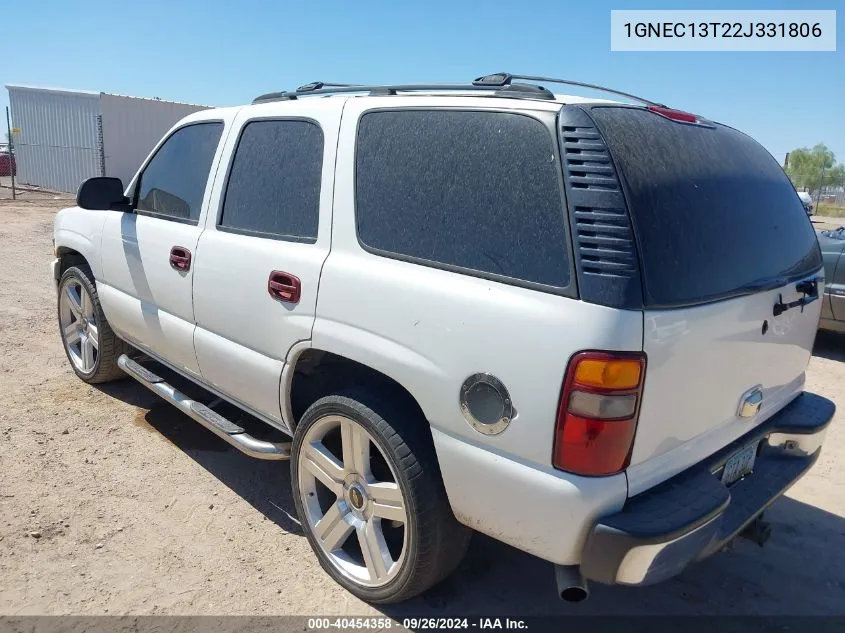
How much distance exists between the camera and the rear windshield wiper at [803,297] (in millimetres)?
2488

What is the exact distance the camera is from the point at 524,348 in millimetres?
2023

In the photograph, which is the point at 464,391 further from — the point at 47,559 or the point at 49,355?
the point at 49,355

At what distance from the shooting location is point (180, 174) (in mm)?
3811

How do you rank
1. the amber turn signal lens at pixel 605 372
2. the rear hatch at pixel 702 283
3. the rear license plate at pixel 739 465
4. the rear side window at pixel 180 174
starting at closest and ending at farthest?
the amber turn signal lens at pixel 605 372 < the rear hatch at pixel 702 283 < the rear license plate at pixel 739 465 < the rear side window at pixel 180 174

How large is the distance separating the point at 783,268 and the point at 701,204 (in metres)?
0.64

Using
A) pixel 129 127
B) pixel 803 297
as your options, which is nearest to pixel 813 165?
pixel 129 127

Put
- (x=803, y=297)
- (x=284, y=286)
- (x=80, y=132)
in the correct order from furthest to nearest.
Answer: (x=80, y=132), (x=284, y=286), (x=803, y=297)

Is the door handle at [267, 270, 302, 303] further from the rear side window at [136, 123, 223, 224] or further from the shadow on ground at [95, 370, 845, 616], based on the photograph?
the shadow on ground at [95, 370, 845, 616]

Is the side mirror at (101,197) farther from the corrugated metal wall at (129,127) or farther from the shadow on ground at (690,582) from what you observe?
the corrugated metal wall at (129,127)

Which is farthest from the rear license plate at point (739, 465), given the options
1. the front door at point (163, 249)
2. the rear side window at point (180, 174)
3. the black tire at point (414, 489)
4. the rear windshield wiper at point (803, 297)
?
the rear side window at point (180, 174)

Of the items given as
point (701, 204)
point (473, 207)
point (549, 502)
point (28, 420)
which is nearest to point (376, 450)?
point (549, 502)

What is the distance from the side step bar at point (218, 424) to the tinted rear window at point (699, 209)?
191cm

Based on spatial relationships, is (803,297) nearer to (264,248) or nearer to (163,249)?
(264,248)

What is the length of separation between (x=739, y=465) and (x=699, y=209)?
1.05 metres
